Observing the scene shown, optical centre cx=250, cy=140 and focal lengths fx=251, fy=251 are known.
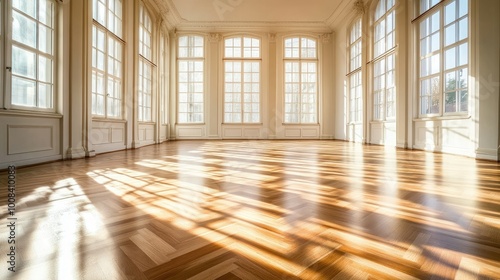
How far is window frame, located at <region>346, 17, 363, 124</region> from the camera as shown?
9406 mm

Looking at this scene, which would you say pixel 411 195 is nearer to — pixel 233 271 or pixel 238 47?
pixel 233 271

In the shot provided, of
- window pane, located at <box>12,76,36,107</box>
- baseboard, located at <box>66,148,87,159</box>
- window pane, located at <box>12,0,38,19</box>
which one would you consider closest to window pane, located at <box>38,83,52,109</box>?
window pane, located at <box>12,76,36,107</box>

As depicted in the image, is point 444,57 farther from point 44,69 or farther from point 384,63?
point 44,69

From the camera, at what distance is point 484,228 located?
1468mm

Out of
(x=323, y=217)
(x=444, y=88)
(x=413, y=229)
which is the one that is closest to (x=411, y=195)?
(x=413, y=229)

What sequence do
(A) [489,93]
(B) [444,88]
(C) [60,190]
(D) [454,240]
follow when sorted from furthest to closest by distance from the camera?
1. (B) [444,88]
2. (A) [489,93]
3. (C) [60,190]
4. (D) [454,240]

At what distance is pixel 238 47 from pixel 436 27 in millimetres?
7872

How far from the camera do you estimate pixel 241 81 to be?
Answer: 11695 millimetres

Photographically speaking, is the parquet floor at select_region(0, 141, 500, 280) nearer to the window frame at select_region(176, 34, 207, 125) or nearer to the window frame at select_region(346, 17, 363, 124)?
the window frame at select_region(346, 17, 363, 124)

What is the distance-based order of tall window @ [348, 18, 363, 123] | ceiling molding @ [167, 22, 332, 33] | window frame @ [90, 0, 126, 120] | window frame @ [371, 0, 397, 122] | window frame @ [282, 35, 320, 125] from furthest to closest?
1. window frame @ [282, 35, 320, 125]
2. ceiling molding @ [167, 22, 332, 33]
3. tall window @ [348, 18, 363, 123]
4. window frame @ [371, 0, 397, 122]
5. window frame @ [90, 0, 126, 120]

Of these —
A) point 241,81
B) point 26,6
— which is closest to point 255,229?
point 26,6

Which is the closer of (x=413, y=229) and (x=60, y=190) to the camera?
(x=413, y=229)

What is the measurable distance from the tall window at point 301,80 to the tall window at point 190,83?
13.3 ft

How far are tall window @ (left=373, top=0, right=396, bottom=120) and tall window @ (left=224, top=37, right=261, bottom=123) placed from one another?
5.09m
